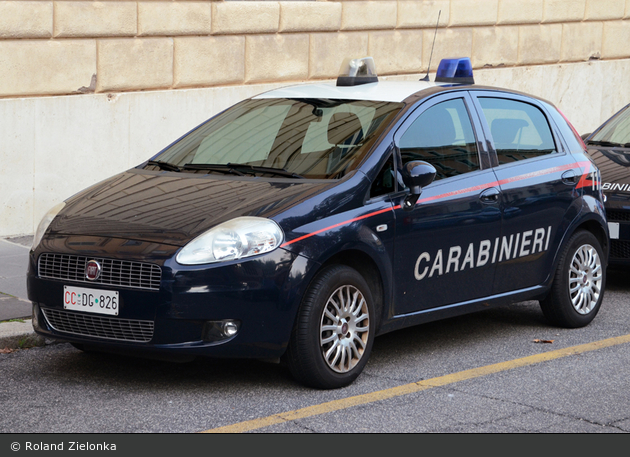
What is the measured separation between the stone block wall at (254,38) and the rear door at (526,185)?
9.19ft

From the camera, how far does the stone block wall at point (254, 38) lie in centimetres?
969

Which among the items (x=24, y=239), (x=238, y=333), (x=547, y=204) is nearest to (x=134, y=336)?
(x=238, y=333)

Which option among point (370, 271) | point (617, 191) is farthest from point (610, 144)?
point (370, 271)

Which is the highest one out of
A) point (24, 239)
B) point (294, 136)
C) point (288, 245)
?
point (294, 136)

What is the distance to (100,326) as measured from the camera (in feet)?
16.4

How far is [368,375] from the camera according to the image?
18.4 ft

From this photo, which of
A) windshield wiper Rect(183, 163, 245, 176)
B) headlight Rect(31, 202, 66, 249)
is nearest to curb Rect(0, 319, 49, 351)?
headlight Rect(31, 202, 66, 249)

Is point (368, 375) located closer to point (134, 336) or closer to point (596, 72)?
point (134, 336)

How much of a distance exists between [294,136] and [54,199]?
4.58 m

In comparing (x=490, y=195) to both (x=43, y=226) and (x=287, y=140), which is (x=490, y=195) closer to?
(x=287, y=140)

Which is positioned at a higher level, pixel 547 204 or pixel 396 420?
pixel 547 204

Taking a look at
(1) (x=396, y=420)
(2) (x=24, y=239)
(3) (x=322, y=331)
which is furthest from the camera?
(2) (x=24, y=239)

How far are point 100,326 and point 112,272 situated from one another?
292mm
